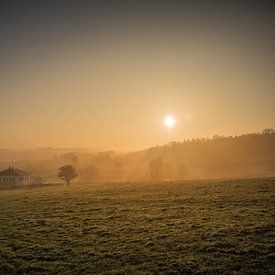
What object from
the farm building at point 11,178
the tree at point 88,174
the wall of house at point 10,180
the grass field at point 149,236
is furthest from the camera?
the tree at point 88,174

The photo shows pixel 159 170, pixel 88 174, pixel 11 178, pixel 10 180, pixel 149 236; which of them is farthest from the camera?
pixel 88 174

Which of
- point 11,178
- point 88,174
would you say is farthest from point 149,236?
point 88,174

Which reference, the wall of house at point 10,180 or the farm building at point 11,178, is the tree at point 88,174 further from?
the wall of house at point 10,180

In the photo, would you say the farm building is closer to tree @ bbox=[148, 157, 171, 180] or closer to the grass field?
tree @ bbox=[148, 157, 171, 180]

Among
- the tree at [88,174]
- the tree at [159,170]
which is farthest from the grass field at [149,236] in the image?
the tree at [88,174]

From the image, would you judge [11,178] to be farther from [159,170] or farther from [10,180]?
[159,170]

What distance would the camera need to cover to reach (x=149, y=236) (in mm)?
24391

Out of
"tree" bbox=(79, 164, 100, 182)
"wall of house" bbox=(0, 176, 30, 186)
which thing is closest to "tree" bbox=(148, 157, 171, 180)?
"tree" bbox=(79, 164, 100, 182)

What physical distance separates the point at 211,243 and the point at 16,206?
107 feet

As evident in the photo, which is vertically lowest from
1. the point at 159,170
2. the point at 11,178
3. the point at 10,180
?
the point at 159,170

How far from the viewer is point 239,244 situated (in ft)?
67.4

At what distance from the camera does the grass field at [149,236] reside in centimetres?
1870

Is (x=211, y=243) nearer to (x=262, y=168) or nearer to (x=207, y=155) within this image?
(x=262, y=168)

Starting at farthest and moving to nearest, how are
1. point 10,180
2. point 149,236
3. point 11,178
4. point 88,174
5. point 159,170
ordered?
point 88,174 < point 159,170 < point 11,178 < point 10,180 < point 149,236
